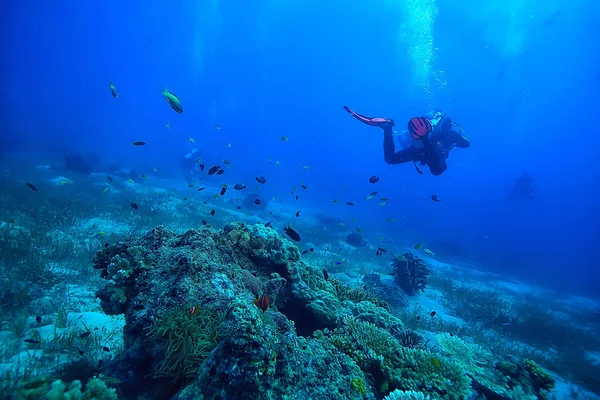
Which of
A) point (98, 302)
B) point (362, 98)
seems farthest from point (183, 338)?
point (362, 98)

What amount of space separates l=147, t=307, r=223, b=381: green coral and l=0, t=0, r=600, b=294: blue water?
33092mm

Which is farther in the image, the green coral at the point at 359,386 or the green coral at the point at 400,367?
the green coral at the point at 400,367

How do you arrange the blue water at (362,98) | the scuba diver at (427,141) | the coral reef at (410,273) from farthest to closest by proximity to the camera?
1. the blue water at (362,98)
2. the coral reef at (410,273)
3. the scuba diver at (427,141)

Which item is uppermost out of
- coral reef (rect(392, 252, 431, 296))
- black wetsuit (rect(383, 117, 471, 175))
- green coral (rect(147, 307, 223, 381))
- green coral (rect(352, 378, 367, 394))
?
black wetsuit (rect(383, 117, 471, 175))

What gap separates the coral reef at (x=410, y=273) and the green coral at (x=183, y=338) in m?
11.1

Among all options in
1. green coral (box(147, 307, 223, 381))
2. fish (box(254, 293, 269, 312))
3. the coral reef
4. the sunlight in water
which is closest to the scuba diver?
the coral reef

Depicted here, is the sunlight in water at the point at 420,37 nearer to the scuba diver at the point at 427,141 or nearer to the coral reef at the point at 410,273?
the scuba diver at the point at 427,141

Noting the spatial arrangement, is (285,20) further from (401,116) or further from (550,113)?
(550,113)

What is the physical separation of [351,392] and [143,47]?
642ft

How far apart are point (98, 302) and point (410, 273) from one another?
11928 mm

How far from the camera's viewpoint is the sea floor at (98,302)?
4.62m

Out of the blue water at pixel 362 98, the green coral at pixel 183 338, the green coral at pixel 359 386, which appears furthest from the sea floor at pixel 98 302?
the blue water at pixel 362 98

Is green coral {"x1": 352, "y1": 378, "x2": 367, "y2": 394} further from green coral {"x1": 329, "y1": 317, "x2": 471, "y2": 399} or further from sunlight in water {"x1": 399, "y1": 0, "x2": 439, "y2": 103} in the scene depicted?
sunlight in water {"x1": 399, "y1": 0, "x2": 439, "y2": 103}

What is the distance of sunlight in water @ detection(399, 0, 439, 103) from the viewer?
271 feet
